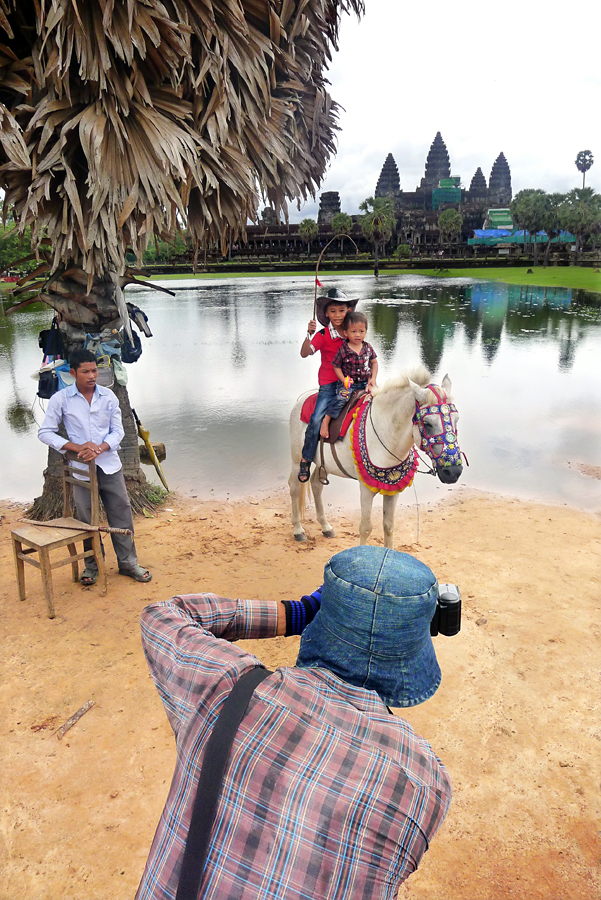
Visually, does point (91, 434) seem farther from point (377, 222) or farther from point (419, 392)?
point (377, 222)

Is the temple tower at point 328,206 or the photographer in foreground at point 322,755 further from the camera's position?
the temple tower at point 328,206

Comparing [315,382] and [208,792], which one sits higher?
[208,792]

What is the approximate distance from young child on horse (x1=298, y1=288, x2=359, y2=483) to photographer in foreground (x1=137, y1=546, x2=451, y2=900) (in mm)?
3980

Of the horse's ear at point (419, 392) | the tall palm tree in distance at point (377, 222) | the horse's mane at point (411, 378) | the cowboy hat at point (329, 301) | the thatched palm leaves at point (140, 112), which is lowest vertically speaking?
the horse's ear at point (419, 392)

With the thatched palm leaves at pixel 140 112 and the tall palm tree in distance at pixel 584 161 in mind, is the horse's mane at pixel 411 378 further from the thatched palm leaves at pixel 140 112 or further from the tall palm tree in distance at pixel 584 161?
the tall palm tree in distance at pixel 584 161

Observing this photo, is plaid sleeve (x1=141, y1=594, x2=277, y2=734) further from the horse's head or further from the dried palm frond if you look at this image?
the dried palm frond

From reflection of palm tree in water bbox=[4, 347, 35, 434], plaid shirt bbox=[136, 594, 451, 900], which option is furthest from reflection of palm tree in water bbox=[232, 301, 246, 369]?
plaid shirt bbox=[136, 594, 451, 900]

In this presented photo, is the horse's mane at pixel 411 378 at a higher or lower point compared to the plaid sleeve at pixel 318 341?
lower

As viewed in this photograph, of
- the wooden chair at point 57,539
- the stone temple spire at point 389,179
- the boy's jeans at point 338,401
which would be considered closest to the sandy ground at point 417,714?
the wooden chair at point 57,539

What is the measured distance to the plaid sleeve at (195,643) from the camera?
117 cm

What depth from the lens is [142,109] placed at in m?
4.47

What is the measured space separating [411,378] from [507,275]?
4823 centimetres

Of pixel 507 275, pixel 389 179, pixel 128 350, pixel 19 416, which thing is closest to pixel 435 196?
pixel 389 179

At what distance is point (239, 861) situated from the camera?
40.6 inches
